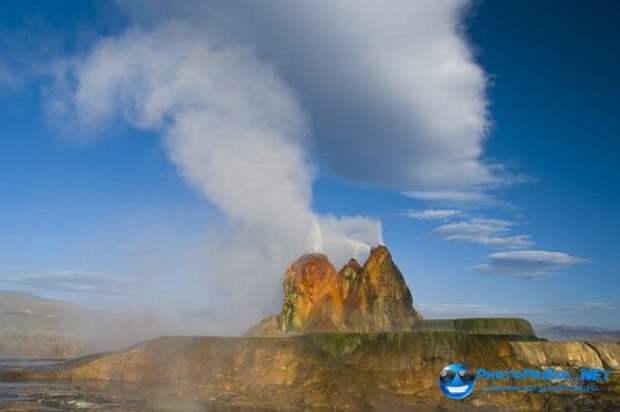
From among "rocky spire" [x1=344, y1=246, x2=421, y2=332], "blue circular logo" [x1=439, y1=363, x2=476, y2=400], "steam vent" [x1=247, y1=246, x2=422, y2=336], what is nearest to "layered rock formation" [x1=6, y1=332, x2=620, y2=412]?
"blue circular logo" [x1=439, y1=363, x2=476, y2=400]

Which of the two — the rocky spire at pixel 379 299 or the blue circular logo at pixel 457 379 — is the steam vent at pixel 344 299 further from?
the blue circular logo at pixel 457 379

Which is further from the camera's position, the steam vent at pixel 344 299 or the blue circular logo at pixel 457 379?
the steam vent at pixel 344 299

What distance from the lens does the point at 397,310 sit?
2579 inches

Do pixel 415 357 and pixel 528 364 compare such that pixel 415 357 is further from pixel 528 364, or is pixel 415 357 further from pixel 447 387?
pixel 528 364

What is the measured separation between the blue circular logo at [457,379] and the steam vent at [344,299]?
46.7ft

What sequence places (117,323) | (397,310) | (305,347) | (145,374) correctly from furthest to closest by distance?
(117,323), (397,310), (145,374), (305,347)

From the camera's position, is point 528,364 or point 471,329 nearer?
point 528,364

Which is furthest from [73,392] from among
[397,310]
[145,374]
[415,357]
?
[397,310]

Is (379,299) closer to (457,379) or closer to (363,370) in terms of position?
(363,370)

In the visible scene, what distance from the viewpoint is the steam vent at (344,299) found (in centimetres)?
6500

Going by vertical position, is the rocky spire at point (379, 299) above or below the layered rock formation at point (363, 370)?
above

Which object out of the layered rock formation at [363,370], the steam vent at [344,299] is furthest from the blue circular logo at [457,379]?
the steam vent at [344,299]

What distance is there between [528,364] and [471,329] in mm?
9709

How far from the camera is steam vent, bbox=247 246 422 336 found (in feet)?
213
